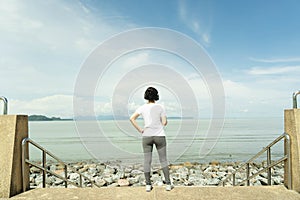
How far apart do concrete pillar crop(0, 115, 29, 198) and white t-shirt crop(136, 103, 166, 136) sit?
178cm

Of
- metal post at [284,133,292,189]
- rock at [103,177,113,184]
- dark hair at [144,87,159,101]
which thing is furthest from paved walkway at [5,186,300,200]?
rock at [103,177,113,184]

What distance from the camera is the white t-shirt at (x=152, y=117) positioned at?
3984 mm

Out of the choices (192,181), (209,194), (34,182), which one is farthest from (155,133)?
(34,182)

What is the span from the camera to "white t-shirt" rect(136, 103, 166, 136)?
13.1ft

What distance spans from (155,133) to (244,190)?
1.58 metres

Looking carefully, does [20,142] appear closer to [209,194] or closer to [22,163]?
[22,163]

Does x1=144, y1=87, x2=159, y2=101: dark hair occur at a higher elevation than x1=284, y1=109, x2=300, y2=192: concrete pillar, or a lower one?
higher

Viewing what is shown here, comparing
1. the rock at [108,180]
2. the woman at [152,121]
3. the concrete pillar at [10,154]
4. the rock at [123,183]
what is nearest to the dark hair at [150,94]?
the woman at [152,121]

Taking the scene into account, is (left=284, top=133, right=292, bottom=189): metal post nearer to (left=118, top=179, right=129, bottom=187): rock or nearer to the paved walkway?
the paved walkway

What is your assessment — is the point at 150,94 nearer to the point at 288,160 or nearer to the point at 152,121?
the point at 152,121

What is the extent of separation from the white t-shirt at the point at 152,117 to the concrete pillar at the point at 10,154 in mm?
1781

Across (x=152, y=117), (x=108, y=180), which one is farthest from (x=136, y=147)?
(x=152, y=117)

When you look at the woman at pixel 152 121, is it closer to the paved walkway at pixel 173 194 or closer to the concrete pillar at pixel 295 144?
the paved walkway at pixel 173 194

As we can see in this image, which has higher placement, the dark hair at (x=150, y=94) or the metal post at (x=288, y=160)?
the dark hair at (x=150, y=94)
